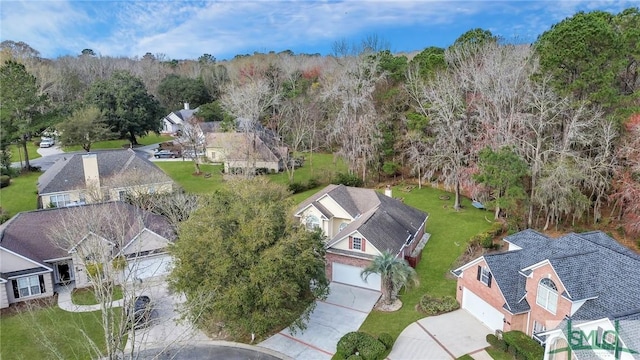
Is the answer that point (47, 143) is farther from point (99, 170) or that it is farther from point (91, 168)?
point (91, 168)

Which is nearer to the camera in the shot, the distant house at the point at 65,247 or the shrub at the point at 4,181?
the distant house at the point at 65,247

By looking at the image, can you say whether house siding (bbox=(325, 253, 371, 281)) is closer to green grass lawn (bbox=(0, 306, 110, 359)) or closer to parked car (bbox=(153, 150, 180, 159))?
green grass lawn (bbox=(0, 306, 110, 359))

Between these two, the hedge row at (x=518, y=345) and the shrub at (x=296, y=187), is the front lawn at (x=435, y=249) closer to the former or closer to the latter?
the hedge row at (x=518, y=345)

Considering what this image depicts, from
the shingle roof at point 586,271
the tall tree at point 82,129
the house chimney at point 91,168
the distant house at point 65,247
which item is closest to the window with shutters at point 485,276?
the shingle roof at point 586,271

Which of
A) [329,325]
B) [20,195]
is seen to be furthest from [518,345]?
[20,195]

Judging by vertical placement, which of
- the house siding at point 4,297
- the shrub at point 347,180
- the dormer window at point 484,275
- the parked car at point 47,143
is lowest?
the house siding at point 4,297

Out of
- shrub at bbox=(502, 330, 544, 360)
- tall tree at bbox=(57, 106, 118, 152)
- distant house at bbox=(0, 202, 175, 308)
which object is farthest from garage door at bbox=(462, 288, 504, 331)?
tall tree at bbox=(57, 106, 118, 152)
